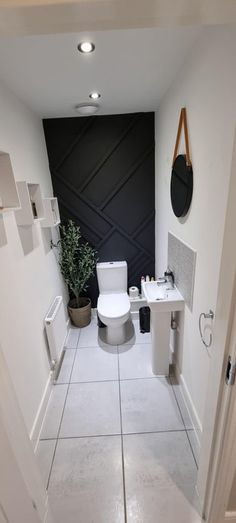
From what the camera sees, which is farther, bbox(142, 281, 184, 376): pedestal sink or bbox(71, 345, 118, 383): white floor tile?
bbox(71, 345, 118, 383): white floor tile

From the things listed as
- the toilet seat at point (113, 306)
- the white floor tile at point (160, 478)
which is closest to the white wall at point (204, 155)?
the white floor tile at point (160, 478)

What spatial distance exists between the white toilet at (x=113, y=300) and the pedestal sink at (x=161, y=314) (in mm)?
427

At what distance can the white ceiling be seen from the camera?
1147 mm

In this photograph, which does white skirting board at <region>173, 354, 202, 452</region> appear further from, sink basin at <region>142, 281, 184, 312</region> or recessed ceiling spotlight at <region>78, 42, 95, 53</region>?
recessed ceiling spotlight at <region>78, 42, 95, 53</region>

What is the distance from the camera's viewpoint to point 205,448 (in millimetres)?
1101

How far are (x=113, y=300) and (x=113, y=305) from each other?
0.35 feet

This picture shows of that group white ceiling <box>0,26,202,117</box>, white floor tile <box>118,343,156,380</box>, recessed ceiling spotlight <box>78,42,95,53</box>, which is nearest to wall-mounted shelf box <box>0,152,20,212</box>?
white ceiling <box>0,26,202,117</box>

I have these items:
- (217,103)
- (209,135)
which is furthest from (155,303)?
(217,103)

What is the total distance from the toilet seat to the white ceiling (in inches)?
72.9

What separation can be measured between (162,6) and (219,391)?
3.78 feet

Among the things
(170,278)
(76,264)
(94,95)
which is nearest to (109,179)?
(94,95)

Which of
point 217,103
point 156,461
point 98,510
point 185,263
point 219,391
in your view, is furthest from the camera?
point 185,263

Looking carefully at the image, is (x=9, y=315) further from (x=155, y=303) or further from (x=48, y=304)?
(x=155, y=303)

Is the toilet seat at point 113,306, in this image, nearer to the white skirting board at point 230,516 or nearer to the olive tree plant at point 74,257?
the olive tree plant at point 74,257
